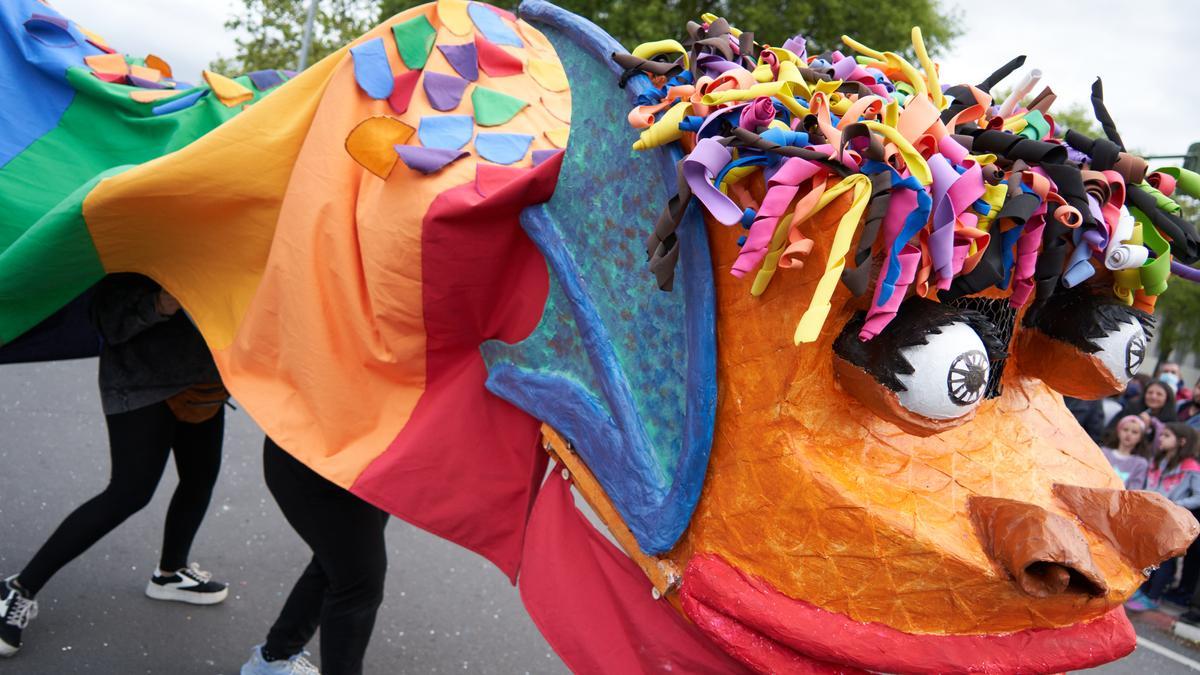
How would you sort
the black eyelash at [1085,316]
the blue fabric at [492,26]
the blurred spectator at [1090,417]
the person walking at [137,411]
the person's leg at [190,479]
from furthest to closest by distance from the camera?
the blurred spectator at [1090,417] → the person's leg at [190,479] → the person walking at [137,411] → the blue fabric at [492,26] → the black eyelash at [1085,316]

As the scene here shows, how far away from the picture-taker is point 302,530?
2307 millimetres

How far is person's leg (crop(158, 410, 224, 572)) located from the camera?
3.03 metres

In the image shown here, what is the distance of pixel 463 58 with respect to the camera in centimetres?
211

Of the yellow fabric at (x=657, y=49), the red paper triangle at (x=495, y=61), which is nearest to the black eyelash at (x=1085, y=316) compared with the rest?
the yellow fabric at (x=657, y=49)

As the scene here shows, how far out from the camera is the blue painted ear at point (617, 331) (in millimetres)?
1576

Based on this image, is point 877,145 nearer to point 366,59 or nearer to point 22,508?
point 366,59

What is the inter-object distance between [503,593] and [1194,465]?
427 centimetres

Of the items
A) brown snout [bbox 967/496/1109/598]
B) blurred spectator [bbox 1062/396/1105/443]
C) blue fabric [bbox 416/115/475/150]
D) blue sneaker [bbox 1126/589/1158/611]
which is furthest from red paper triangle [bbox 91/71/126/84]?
blurred spectator [bbox 1062/396/1105/443]

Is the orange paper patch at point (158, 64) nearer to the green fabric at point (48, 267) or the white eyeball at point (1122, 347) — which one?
the green fabric at point (48, 267)

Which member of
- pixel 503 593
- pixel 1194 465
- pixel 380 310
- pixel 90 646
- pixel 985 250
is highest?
pixel 985 250

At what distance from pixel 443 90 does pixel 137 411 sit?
1375mm

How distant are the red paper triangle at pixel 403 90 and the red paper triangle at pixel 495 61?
0.15 metres

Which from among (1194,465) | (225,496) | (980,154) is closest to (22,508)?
(225,496)

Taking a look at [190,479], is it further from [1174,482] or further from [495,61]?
[1174,482]
